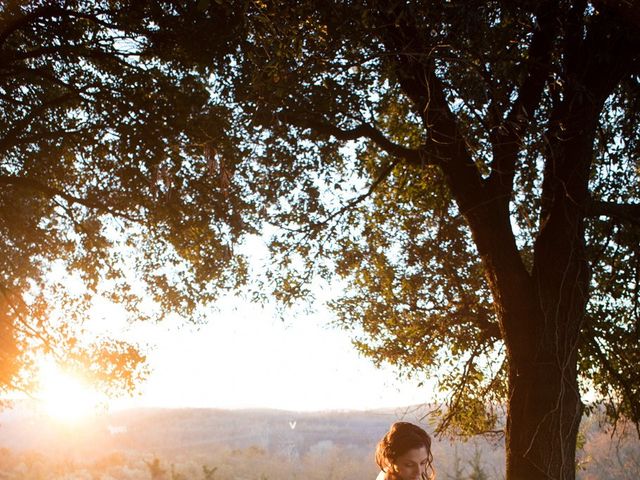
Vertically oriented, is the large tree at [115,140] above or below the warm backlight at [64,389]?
above

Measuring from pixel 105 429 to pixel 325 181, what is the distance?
73.9 meters

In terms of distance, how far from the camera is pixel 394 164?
27.6ft

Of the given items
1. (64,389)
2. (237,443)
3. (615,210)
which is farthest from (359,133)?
(237,443)

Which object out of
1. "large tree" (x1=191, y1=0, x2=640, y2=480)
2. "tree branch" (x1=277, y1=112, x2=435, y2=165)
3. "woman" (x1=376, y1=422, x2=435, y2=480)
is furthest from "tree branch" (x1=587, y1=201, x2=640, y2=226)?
"woman" (x1=376, y1=422, x2=435, y2=480)

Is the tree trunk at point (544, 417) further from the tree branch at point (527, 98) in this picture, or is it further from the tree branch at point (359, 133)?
the tree branch at point (359, 133)

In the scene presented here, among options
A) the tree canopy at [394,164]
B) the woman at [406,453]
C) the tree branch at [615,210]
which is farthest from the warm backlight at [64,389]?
the tree branch at [615,210]

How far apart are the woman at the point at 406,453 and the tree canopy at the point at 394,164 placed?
33.6 inches

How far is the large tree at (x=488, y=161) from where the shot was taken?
18.9 ft

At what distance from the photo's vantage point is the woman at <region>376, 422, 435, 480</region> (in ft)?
18.5

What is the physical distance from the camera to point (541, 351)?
571 centimetres

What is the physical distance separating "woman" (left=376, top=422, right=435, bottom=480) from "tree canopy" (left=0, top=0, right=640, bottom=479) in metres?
0.85

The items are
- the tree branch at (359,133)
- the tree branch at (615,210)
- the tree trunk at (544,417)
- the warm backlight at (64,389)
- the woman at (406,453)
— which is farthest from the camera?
the warm backlight at (64,389)

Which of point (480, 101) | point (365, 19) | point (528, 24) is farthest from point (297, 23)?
point (528, 24)

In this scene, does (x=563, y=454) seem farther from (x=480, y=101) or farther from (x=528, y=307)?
(x=480, y=101)
